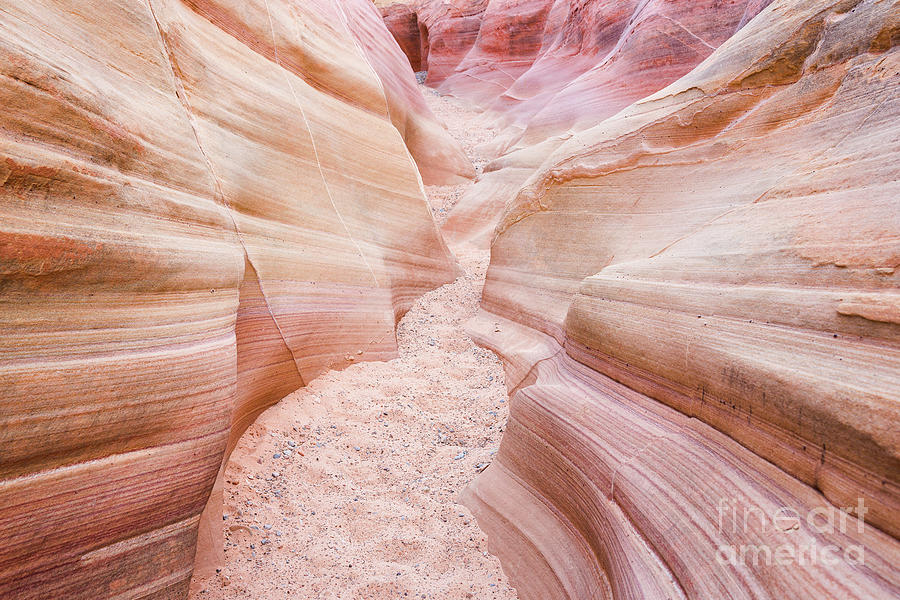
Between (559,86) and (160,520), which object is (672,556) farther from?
(559,86)

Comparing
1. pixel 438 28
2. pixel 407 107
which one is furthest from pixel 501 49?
pixel 407 107

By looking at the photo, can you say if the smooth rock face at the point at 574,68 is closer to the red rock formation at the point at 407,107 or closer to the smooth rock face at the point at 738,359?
the red rock formation at the point at 407,107

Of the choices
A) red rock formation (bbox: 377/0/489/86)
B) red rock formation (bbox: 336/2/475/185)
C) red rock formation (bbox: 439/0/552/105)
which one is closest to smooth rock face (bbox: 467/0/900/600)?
red rock formation (bbox: 336/2/475/185)

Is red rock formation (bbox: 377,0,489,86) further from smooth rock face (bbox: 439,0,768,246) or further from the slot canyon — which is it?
the slot canyon

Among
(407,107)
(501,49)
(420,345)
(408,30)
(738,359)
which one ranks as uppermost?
(408,30)

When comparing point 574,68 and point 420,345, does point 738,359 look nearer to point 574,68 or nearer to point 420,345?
point 420,345

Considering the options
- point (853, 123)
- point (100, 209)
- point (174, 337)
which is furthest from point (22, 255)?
point (853, 123)

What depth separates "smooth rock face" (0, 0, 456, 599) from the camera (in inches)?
66.9

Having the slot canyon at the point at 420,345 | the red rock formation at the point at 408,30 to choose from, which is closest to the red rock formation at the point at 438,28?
the red rock formation at the point at 408,30

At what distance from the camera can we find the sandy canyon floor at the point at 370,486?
6.86 ft

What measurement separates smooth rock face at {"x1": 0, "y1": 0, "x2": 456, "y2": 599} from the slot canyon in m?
0.01

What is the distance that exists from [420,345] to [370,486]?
1.59 m

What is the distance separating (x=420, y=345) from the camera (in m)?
4.11

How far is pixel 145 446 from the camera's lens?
6.50ft
